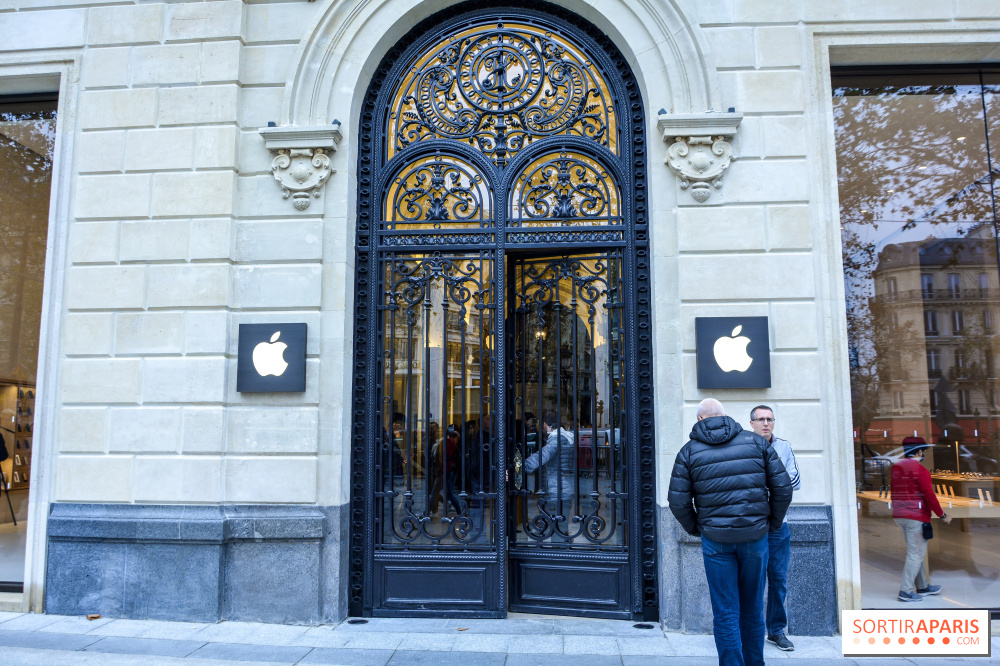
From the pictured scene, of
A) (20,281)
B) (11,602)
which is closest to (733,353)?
(11,602)

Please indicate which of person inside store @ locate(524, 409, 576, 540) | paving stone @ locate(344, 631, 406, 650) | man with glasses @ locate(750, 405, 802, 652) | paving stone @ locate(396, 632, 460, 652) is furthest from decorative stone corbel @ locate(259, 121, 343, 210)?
man with glasses @ locate(750, 405, 802, 652)

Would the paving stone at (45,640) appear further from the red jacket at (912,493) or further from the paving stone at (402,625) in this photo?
the red jacket at (912,493)

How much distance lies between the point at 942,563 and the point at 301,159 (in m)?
8.33

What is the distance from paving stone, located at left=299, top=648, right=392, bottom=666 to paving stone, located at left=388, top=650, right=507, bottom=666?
12 cm

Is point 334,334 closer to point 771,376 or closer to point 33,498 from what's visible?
point 33,498

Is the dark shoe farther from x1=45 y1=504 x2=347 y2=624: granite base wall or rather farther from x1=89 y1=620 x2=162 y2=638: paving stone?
x1=89 y1=620 x2=162 y2=638: paving stone

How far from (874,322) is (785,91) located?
2.81 m

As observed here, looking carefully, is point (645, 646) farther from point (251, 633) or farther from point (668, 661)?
point (251, 633)

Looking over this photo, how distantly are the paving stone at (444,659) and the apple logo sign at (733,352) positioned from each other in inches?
140

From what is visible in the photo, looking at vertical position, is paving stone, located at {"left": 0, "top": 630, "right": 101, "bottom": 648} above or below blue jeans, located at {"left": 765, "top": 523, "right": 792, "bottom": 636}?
below

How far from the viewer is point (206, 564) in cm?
720

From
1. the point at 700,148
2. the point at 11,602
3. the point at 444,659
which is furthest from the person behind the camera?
the point at 11,602

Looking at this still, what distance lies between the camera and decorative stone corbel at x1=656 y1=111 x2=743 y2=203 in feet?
24.1

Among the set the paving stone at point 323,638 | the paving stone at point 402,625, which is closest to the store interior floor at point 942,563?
the paving stone at point 402,625
